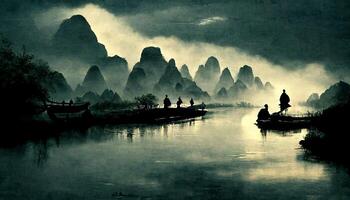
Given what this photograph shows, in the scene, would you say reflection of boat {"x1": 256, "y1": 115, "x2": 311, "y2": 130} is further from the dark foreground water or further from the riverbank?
the riverbank

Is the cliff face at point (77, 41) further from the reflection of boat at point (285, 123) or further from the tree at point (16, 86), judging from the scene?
the reflection of boat at point (285, 123)

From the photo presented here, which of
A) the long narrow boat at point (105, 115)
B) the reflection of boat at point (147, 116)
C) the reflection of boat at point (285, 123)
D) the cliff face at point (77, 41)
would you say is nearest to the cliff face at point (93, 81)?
the cliff face at point (77, 41)

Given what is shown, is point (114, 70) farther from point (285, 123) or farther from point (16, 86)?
point (16, 86)

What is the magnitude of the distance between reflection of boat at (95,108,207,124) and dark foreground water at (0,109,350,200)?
1508 centimetres

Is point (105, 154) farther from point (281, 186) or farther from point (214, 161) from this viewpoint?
point (281, 186)

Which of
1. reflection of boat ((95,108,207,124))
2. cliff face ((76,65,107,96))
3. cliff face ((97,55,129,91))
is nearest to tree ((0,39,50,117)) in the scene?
reflection of boat ((95,108,207,124))

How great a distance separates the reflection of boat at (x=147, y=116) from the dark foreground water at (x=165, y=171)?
15078 mm

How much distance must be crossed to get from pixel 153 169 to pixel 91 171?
2560 mm

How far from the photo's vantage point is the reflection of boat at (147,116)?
149ft

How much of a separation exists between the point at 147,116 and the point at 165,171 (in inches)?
1256

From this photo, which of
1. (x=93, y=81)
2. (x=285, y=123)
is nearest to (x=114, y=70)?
(x=93, y=81)

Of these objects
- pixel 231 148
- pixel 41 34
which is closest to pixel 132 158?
pixel 231 148

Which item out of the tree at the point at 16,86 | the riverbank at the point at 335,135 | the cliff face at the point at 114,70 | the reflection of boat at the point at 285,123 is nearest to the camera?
the riverbank at the point at 335,135

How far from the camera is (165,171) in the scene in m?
18.9
